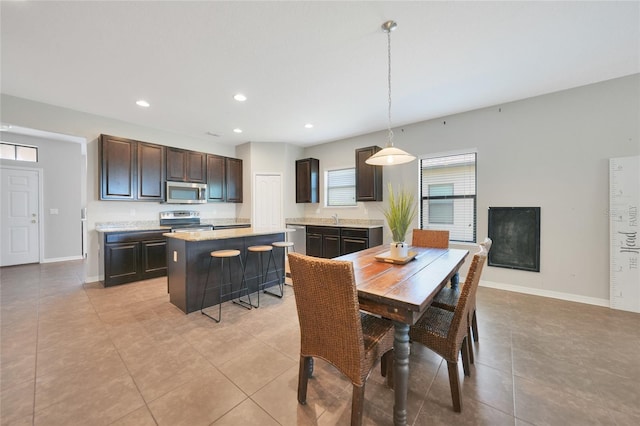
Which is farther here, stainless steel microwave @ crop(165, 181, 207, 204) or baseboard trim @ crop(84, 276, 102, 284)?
stainless steel microwave @ crop(165, 181, 207, 204)

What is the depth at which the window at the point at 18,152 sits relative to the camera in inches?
196

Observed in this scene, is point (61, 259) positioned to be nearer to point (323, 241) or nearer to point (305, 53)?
point (323, 241)

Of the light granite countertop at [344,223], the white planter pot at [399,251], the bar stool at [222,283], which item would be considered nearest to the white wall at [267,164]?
the light granite countertop at [344,223]

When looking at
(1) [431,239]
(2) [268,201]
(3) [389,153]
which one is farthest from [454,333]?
(2) [268,201]

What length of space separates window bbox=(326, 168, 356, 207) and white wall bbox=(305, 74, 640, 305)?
2.15 m

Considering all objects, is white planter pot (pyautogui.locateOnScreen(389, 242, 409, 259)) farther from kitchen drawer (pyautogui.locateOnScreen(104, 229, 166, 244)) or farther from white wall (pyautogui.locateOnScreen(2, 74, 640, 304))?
kitchen drawer (pyautogui.locateOnScreen(104, 229, 166, 244))

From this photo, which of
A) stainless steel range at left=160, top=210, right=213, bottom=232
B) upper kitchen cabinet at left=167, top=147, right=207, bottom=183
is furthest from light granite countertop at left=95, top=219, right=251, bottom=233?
upper kitchen cabinet at left=167, top=147, right=207, bottom=183

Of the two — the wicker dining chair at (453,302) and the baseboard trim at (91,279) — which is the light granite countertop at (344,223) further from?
the baseboard trim at (91,279)

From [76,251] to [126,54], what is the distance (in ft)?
19.0

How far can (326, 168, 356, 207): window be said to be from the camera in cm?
557

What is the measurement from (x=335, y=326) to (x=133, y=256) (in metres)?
4.18

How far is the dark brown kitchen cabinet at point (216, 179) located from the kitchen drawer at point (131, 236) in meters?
1.37

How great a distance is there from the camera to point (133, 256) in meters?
4.09

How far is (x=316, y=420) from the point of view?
57.7 inches
